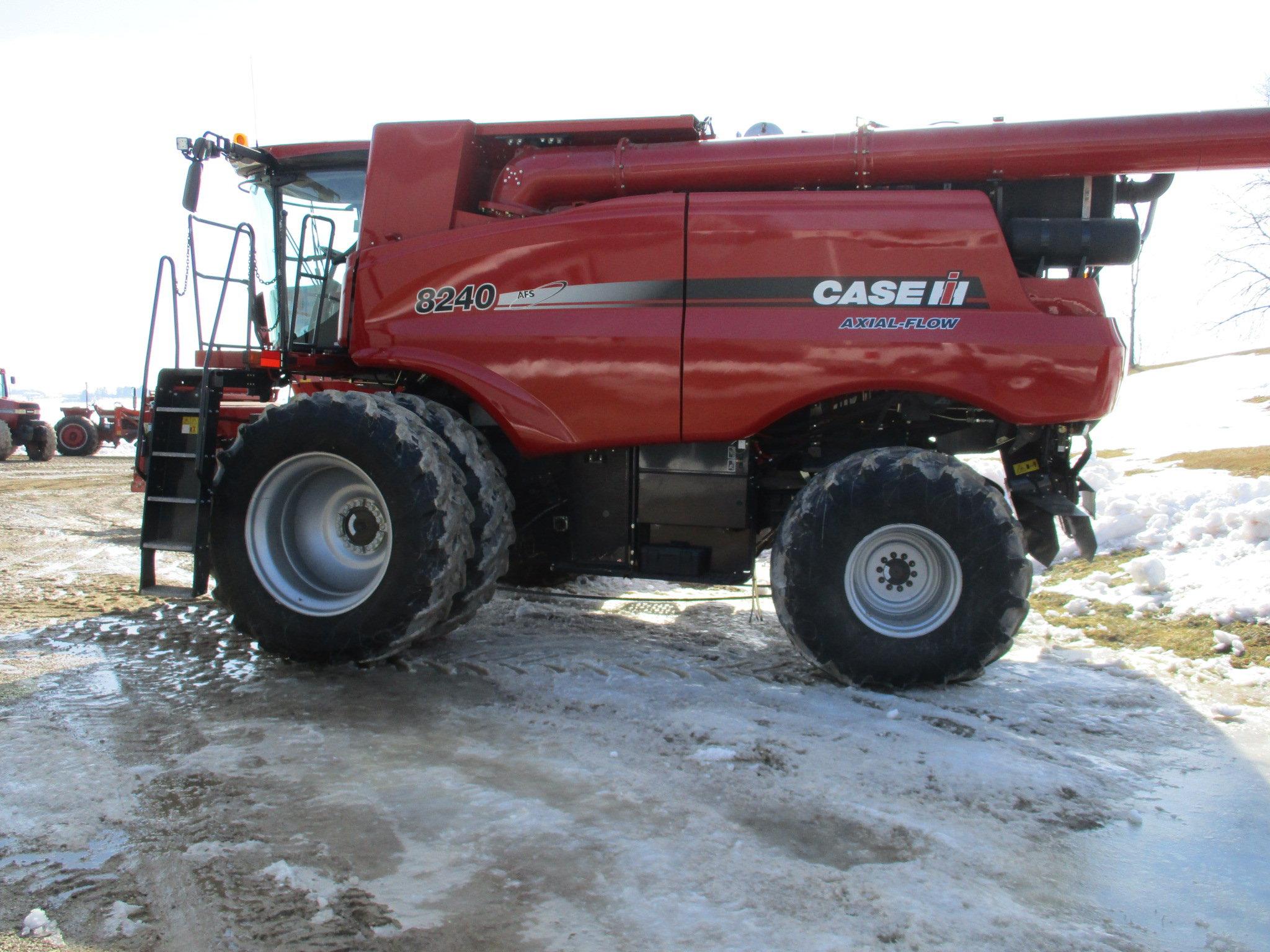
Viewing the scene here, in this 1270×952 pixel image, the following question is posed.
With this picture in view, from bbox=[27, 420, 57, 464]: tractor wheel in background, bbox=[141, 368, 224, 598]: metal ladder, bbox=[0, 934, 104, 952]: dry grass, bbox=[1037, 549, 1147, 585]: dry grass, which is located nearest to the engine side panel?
bbox=[141, 368, 224, 598]: metal ladder

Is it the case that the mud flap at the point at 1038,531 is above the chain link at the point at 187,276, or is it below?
below

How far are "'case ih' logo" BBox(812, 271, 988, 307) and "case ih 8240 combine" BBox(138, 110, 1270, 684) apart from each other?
0.01 meters

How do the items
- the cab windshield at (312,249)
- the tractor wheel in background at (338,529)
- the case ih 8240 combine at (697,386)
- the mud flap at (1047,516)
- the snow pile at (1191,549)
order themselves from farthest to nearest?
the cab windshield at (312,249)
the snow pile at (1191,549)
the mud flap at (1047,516)
the tractor wheel in background at (338,529)
the case ih 8240 combine at (697,386)

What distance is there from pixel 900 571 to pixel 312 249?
3.91m

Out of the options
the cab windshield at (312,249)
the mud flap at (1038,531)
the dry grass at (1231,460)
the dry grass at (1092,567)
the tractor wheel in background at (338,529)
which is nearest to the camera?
the tractor wheel in background at (338,529)

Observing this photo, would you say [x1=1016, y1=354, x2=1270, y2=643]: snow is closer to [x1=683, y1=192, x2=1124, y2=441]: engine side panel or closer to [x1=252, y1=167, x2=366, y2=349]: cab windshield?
[x1=683, y1=192, x2=1124, y2=441]: engine side panel

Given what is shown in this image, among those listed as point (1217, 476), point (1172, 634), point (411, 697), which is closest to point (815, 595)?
point (411, 697)

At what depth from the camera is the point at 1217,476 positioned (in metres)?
8.77

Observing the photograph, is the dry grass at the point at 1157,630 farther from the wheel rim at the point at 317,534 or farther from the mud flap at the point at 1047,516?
the wheel rim at the point at 317,534

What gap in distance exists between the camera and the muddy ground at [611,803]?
2547 millimetres

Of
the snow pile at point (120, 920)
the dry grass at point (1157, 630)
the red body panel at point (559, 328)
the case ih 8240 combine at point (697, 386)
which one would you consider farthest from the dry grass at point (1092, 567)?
the snow pile at point (120, 920)

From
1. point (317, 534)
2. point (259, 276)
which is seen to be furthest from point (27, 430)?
point (317, 534)

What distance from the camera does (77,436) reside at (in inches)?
973

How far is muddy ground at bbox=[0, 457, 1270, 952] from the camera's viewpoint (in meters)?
2.55
